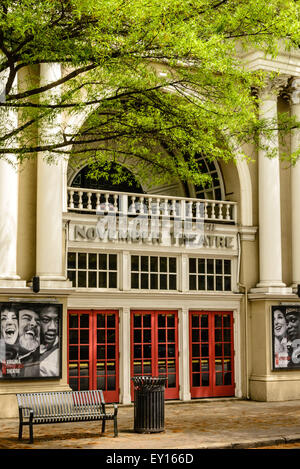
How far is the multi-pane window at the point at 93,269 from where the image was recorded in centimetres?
1706

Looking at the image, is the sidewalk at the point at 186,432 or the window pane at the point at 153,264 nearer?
the sidewalk at the point at 186,432

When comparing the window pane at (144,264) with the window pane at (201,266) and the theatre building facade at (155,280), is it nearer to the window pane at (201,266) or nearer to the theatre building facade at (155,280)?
the theatre building facade at (155,280)

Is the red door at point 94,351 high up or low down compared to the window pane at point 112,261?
down

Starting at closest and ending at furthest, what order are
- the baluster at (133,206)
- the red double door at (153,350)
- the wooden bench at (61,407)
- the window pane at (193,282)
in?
1. the wooden bench at (61,407)
2. the red double door at (153,350)
3. the baluster at (133,206)
4. the window pane at (193,282)

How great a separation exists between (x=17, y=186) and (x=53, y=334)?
3.35 metres

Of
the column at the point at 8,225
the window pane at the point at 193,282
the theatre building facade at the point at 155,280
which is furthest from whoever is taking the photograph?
the window pane at the point at 193,282

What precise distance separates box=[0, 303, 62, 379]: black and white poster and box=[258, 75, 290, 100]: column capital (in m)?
8.10

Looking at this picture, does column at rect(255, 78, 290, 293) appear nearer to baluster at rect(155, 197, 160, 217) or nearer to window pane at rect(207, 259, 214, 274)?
window pane at rect(207, 259, 214, 274)

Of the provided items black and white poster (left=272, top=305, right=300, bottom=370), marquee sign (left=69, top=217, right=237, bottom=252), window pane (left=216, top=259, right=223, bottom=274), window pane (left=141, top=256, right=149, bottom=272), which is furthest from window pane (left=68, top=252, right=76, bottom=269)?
black and white poster (left=272, top=305, right=300, bottom=370)

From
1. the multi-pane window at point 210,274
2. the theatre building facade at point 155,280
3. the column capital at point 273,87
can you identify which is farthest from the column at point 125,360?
the column capital at point 273,87

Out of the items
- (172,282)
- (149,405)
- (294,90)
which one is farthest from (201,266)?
(149,405)

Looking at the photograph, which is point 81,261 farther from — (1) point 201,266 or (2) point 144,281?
(1) point 201,266

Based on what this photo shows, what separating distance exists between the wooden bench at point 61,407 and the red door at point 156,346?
4689mm

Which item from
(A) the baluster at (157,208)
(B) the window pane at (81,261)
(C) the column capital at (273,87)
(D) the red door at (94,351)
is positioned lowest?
(D) the red door at (94,351)
